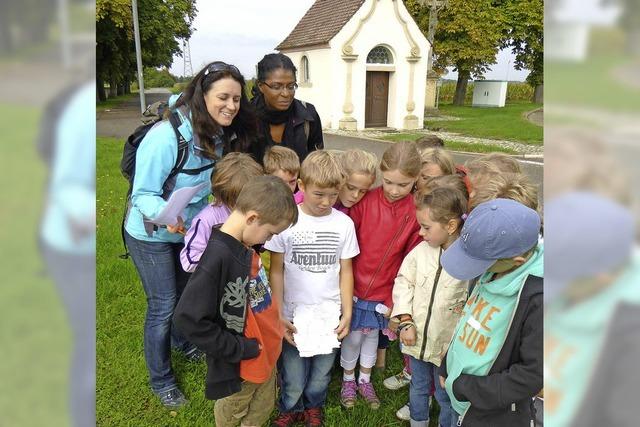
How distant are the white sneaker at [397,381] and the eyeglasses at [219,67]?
2167mm

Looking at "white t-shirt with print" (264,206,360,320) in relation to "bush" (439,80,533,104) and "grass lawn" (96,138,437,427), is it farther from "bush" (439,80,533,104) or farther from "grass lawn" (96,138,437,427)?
"bush" (439,80,533,104)

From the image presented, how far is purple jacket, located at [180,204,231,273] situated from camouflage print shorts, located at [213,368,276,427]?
2.13ft

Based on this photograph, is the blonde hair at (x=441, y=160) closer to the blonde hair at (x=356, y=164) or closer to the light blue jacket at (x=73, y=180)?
the blonde hair at (x=356, y=164)

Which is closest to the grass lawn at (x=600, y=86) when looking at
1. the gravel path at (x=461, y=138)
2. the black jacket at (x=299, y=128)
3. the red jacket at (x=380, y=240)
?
the red jacket at (x=380, y=240)

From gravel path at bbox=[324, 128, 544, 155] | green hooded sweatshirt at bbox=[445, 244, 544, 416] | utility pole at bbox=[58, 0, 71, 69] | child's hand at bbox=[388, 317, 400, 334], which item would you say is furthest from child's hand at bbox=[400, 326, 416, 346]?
gravel path at bbox=[324, 128, 544, 155]

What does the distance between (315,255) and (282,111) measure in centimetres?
113

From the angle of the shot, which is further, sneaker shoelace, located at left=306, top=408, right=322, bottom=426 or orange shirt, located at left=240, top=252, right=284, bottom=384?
sneaker shoelace, located at left=306, top=408, right=322, bottom=426

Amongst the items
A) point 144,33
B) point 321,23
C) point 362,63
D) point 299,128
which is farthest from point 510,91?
point 299,128

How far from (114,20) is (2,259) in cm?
2543

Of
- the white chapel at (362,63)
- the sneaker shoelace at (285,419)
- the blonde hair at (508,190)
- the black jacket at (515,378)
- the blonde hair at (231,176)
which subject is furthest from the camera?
the white chapel at (362,63)

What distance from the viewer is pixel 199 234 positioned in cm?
230

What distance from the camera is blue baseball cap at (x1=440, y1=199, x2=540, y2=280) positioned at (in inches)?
63.1

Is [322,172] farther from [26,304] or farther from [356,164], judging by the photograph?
[26,304]

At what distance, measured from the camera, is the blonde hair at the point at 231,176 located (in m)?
2.28
